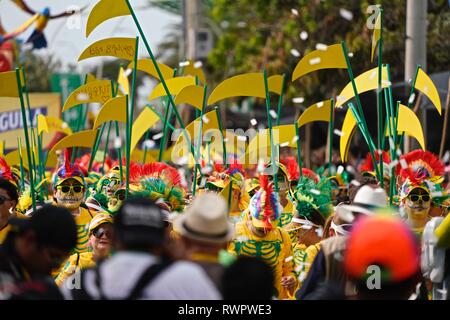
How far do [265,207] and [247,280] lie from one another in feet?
10.8

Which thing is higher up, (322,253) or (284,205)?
(322,253)

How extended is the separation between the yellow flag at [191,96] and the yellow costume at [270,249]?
189 cm

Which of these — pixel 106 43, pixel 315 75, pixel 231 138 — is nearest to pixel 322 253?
pixel 106 43

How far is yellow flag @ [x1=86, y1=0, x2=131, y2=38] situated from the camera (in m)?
9.41

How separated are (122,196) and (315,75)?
1049 centimetres

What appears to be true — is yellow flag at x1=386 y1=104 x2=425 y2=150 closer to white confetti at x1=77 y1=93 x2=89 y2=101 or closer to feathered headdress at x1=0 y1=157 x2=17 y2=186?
white confetti at x1=77 y1=93 x2=89 y2=101

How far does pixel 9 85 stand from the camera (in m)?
9.30

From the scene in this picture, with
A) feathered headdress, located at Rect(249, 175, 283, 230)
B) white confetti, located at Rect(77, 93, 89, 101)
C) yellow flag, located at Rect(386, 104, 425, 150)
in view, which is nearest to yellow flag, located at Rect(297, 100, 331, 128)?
yellow flag, located at Rect(386, 104, 425, 150)

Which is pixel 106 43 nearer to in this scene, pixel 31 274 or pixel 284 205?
pixel 284 205

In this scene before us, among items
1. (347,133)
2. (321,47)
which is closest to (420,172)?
(347,133)

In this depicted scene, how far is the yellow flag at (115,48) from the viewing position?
9.62 metres

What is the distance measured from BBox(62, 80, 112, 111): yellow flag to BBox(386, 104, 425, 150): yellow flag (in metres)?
2.67

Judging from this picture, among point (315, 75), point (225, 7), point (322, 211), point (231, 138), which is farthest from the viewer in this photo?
point (225, 7)
